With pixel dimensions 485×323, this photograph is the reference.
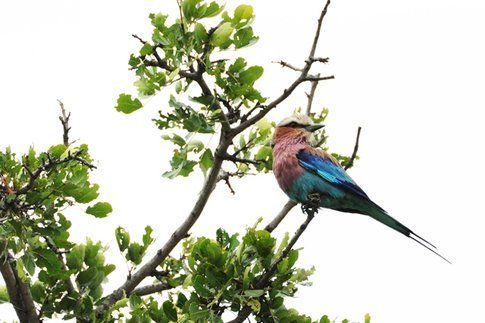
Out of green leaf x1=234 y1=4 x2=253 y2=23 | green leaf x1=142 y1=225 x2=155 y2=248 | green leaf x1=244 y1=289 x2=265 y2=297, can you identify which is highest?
green leaf x1=234 y1=4 x2=253 y2=23

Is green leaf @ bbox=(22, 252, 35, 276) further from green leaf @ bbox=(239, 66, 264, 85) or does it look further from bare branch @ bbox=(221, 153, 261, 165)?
green leaf @ bbox=(239, 66, 264, 85)

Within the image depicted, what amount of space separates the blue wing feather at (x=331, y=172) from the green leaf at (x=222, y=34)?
209cm

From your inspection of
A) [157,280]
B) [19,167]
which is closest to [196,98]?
[19,167]

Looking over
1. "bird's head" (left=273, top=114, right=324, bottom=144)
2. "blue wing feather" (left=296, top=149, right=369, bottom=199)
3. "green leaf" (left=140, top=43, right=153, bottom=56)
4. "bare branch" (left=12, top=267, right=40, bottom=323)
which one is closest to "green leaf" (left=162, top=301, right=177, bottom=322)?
"bare branch" (left=12, top=267, right=40, bottom=323)

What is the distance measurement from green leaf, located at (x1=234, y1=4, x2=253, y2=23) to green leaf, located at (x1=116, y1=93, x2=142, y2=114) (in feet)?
3.57

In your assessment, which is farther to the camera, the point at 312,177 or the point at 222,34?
the point at 312,177

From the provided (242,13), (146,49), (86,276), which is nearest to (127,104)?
(146,49)

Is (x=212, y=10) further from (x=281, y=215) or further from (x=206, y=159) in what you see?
(x=281, y=215)

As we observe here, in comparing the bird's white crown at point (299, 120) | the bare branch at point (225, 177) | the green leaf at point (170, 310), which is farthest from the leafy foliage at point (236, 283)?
the bird's white crown at point (299, 120)

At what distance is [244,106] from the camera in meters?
6.63

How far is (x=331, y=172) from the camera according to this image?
796 centimetres

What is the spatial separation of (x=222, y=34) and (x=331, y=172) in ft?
7.62

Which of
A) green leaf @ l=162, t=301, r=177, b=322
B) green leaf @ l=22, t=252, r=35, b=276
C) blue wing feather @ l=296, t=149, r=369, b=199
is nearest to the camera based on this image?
green leaf @ l=22, t=252, r=35, b=276

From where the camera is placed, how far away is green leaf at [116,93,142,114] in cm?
666
